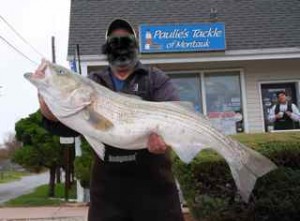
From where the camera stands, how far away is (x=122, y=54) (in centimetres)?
418

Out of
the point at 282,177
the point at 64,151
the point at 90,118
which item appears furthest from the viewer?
the point at 64,151

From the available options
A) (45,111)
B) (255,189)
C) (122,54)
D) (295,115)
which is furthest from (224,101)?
(45,111)

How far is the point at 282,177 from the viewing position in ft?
26.1

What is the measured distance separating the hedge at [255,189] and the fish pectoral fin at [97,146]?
443 centimetres

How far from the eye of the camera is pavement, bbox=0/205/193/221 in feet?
39.6

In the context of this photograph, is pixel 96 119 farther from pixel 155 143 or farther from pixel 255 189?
pixel 255 189

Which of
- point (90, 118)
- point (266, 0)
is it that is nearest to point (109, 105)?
point (90, 118)

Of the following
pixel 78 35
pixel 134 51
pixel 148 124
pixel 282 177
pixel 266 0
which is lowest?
pixel 282 177

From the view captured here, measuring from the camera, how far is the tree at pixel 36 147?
1780 cm

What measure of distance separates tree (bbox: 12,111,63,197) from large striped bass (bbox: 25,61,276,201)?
13828 millimetres

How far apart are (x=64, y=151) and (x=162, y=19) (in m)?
5.14

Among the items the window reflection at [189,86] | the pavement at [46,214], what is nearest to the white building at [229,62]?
the window reflection at [189,86]

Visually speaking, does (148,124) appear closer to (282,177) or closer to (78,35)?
(282,177)

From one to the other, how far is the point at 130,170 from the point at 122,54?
2.60ft
